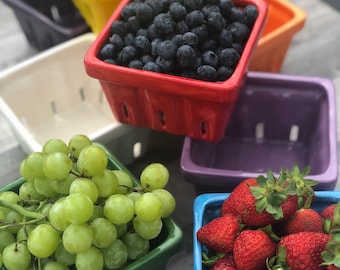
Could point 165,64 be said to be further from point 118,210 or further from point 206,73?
point 118,210

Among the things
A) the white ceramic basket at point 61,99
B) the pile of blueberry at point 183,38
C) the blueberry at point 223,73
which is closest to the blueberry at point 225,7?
the pile of blueberry at point 183,38

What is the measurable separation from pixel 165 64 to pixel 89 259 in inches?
12.9

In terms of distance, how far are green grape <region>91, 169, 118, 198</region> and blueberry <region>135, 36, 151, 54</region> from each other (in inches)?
9.3

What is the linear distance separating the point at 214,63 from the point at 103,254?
1.11ft

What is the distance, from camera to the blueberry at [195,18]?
80cm

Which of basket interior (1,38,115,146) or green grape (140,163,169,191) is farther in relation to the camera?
basket interior (1,38,115,146)

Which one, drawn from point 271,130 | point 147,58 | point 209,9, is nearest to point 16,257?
point 147,58

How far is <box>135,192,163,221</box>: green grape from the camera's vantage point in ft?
2.08

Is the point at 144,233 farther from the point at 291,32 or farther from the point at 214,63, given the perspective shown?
the point at 291,32

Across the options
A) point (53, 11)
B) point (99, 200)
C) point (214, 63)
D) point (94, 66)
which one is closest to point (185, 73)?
point (214, 63)

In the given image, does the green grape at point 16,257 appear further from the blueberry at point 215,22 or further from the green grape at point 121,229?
the blueberry at point 215,22

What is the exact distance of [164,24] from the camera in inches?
31.2

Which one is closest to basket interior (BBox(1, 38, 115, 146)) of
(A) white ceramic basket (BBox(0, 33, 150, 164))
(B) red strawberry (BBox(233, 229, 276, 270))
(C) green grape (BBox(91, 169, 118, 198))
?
(A) white ceramic basket (BBox(0, 33, 150, 164))

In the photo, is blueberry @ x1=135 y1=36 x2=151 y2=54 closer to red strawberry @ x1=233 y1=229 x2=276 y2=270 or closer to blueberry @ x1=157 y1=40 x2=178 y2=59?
blueberry @ x1=157 y1=40 x2=178 y2=59
